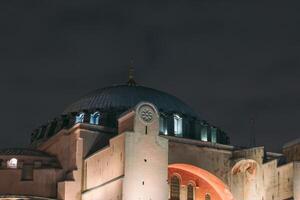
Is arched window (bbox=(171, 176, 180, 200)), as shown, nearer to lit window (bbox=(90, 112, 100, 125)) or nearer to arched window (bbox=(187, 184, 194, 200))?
arched window (bbox=(187, 184, 194, 200))

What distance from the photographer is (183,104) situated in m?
63.5

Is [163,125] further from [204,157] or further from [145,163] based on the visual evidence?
[145,163]

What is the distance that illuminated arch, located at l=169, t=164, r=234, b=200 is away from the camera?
186ft

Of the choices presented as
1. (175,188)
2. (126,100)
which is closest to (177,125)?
(126,100)

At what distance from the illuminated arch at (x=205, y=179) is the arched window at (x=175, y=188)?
0.43 meters

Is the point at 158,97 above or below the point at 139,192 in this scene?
above

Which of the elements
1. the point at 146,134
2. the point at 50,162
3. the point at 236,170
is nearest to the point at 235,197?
the point at 236,170

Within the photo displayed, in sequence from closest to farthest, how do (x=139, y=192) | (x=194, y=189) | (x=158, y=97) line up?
(x=139, y=192) → (x=194, y=189) → (x=158, y=97)

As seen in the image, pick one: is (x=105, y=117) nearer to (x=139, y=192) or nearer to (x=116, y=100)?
(x=116, y=100)

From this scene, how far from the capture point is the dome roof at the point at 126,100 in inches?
2391

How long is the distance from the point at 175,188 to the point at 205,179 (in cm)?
250

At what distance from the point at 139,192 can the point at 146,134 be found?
3.80 m

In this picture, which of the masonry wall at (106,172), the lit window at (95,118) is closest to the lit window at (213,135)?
the lit window at (95,118)

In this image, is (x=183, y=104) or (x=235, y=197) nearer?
(x=235, y=197)
